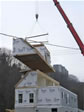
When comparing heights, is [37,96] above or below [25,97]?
above

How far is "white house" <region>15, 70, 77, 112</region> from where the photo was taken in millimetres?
29047

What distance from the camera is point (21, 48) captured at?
30.0 metres

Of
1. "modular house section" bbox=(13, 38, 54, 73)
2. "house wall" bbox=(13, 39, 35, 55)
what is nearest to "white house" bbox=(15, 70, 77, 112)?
"modular house section" bbox=(13, 38, 54, 73)

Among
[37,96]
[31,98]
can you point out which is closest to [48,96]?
[37,96]

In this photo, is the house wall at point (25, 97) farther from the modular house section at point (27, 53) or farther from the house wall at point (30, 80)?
the modular house section at point (27, 53)

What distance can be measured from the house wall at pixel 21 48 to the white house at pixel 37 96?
2901 mm

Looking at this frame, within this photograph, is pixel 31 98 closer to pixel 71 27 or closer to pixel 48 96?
pixel 48 96

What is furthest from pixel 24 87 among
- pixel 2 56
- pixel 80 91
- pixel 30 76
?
pixel 80 91

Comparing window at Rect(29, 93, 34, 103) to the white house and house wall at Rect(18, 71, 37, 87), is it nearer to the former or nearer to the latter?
the white house

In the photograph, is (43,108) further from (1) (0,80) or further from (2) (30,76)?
(1) (0,80)

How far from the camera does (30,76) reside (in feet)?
102

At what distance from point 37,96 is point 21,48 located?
608cm

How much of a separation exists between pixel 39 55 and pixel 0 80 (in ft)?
126

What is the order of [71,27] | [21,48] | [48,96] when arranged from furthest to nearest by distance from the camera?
[21,48] → [48,96] → [71,27]
